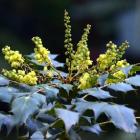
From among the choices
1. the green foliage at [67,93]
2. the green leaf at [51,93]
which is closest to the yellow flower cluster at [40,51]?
the green foliage at [67,93]

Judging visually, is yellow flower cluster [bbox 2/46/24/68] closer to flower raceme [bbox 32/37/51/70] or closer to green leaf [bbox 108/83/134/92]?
flower raceme [bbox 32/37/51/70]

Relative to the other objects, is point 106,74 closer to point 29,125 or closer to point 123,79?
point 123,79

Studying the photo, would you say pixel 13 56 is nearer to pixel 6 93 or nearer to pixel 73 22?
pixel 6 93

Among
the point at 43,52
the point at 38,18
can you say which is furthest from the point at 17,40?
the point at 43,52

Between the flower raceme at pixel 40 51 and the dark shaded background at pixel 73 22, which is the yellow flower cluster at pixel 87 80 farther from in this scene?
the dark shaded background at pixel 73 22

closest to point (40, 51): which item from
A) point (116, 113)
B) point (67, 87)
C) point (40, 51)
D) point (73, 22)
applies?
point (40, 51)

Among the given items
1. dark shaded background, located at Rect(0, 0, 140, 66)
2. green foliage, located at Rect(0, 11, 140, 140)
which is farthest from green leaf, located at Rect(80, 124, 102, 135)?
dark shaded background, located at Rect(0, 0, 140, 66)
